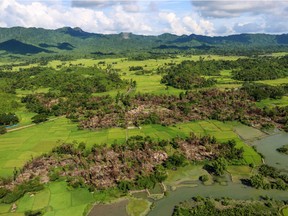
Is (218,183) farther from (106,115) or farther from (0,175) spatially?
(106,115)

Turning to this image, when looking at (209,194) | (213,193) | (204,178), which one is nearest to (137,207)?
(209,194)

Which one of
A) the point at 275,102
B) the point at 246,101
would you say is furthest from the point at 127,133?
the point at 275,102

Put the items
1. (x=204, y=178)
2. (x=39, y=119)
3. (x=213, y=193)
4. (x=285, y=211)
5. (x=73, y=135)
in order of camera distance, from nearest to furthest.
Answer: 1. (x=285, y=211)
2. (x=213, y=193)
3. (x=204, y=178)
4. (x=73, y=135)
5. (x=39, y=119)

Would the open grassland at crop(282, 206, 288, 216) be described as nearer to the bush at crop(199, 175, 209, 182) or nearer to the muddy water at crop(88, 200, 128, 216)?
the bush at crop(199, 175, 209, 182)

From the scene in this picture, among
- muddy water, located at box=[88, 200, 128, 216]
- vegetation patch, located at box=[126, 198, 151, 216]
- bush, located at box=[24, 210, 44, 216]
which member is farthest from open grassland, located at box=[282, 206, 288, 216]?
bush, located at box=[24, 210, 44, 216]

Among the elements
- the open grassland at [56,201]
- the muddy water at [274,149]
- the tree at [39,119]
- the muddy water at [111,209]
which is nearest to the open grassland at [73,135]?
the muddy water at [274,149]

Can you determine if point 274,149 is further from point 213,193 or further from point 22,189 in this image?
point 22,189
